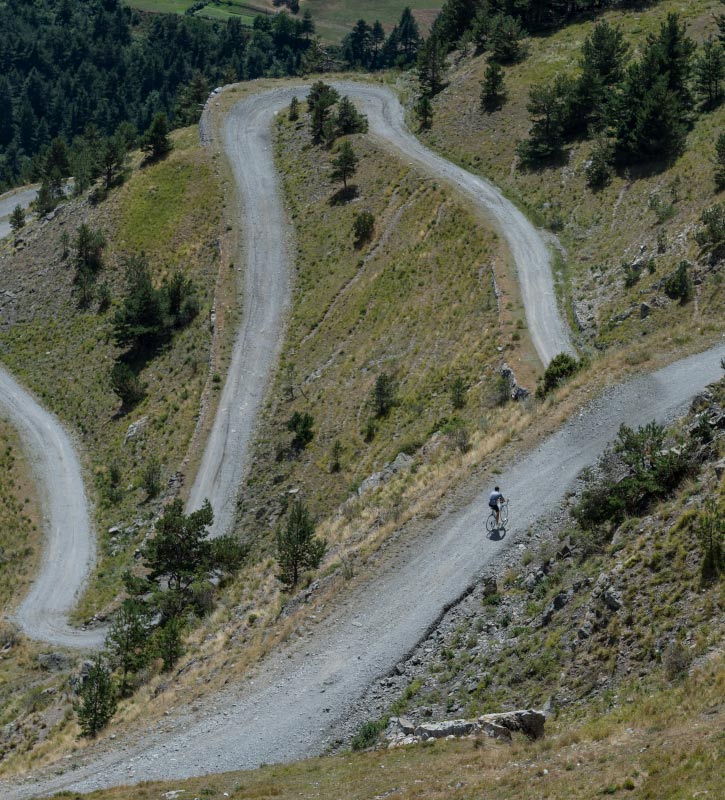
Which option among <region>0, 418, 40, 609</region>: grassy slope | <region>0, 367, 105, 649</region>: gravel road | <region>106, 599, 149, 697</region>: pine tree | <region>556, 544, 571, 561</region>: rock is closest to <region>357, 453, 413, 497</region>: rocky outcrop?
<region>106, 599, 149, 697</region>: pine tree

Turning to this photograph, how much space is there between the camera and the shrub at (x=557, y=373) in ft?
130

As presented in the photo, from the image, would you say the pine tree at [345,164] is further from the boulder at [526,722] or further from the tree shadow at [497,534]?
the boulder at [526,722]

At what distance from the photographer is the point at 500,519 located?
3127 centimetres

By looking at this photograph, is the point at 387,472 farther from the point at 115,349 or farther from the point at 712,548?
the point at 115,349

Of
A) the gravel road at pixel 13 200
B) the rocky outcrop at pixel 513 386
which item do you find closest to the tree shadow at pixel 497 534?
the rocky outcrop at pixel 513 386

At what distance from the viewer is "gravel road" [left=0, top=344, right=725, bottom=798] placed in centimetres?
2506

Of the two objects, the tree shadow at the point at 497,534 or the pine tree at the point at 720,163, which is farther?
the pine tree at the point at 720,163

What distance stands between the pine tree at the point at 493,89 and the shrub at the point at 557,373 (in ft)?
146

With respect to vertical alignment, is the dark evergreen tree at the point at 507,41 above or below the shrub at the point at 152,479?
above

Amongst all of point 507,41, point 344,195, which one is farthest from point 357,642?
point 507,41

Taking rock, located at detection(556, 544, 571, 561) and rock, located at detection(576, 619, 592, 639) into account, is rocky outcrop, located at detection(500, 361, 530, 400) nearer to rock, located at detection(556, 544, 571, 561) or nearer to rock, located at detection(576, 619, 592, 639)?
rock, located at detection(556, 544, 571, 561)

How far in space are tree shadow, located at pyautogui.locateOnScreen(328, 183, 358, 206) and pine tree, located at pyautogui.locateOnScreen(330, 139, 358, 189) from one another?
543 millimetres

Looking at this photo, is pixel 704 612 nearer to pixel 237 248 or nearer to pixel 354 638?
pixel 354 638

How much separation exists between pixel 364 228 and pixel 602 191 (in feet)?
58.2
